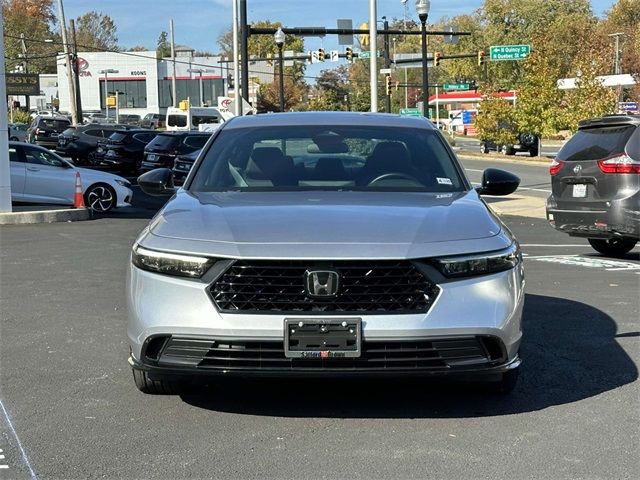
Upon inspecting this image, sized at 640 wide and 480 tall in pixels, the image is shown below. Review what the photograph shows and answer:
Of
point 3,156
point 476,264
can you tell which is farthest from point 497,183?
point 3,156

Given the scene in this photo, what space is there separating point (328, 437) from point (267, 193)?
1.73m

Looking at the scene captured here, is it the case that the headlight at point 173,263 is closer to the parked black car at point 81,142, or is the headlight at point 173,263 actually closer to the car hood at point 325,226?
the car hood at point 325,226

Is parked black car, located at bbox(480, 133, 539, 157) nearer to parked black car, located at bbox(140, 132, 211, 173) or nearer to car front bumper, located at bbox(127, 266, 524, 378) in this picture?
parked black car, located at bbox(140, 132, 211, 173)

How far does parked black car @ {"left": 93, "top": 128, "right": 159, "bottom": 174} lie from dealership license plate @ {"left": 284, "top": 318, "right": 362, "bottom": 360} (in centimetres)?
2998

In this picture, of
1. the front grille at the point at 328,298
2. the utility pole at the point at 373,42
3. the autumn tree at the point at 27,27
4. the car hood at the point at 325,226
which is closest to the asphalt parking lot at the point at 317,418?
the front grille at the point at 328,298

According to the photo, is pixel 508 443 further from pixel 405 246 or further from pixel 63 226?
pixel 63 226

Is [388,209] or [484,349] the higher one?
[388,209]

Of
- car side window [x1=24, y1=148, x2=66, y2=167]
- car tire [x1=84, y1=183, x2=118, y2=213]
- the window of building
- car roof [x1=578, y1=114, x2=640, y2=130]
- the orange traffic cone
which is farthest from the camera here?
the window of building

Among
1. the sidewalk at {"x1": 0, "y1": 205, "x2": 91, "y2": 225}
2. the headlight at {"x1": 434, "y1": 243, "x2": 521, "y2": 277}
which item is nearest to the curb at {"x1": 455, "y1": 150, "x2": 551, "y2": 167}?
the sidewalk at {"x1": 0, "y1": 205, "x2": 91, "y2": 225}

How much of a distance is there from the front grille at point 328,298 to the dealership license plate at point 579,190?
7.91m

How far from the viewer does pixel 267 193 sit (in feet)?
18.5

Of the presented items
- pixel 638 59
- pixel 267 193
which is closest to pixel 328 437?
pixel 267 193

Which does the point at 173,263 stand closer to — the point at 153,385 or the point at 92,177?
the point at 153,385

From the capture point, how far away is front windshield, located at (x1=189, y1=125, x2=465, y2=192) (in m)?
5.95
